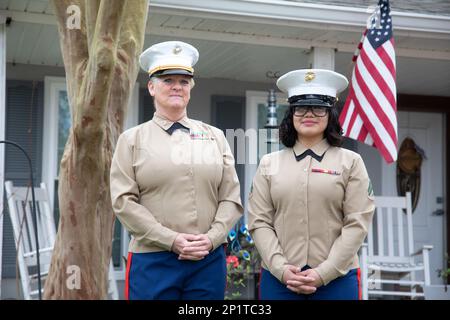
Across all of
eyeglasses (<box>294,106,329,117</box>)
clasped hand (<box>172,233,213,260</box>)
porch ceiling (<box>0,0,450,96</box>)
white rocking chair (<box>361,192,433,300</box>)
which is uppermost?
porch ceiling (<box>0,0,450,96</box>)

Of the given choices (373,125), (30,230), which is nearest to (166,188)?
(373,125)

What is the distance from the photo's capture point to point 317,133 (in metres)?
3.42

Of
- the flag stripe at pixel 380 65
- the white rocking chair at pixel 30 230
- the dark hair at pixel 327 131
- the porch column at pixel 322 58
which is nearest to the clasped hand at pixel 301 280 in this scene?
the dark hair at pixel 327 131

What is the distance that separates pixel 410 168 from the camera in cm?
873

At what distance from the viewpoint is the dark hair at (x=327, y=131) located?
345cm

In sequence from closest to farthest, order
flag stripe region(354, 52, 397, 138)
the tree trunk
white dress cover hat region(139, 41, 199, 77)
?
white dress cover hat region(139, 41, 199, 77) < the tree trunk < flag stripe region(354, 52, 397, 138)

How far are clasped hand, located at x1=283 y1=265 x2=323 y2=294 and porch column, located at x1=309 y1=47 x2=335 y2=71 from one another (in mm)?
3591

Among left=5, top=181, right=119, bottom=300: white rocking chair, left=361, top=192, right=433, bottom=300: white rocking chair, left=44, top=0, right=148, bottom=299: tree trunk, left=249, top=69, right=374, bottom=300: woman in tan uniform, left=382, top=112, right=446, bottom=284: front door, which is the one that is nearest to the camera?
left=249, top=69, right=374, bottom=300: woman in tan uniform

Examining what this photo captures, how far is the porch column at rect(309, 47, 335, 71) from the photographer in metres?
6.59

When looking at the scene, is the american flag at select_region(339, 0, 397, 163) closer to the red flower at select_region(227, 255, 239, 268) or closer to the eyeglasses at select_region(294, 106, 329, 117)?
the red flower at select_region(227, 255, 239, 268)

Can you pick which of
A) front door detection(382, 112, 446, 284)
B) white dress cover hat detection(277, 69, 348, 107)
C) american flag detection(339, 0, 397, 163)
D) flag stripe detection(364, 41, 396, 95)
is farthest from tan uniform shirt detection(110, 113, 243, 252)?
front door detection(382, 112, 446, 284)

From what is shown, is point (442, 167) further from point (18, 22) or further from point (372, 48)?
point (18, 22)

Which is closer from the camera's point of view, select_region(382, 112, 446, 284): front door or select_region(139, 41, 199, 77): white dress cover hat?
select_region(139, 41, 199, 77): white dress cover hat

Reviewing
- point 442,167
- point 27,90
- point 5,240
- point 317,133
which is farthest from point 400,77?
point 317,133
